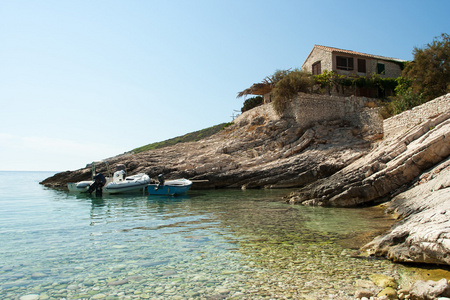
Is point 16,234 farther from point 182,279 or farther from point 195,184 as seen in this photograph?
point 195,184

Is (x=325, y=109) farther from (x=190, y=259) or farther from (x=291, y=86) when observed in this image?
(x=190, y=259)

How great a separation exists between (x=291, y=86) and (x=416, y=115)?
480 inches

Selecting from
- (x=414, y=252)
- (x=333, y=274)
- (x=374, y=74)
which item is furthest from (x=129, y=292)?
(x=374, y=74)

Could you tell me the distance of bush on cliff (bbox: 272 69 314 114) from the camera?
90.5 ft

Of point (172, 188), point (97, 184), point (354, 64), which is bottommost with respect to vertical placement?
point (172, 188)

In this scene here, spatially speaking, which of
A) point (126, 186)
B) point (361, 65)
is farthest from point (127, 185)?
point (361, 65)

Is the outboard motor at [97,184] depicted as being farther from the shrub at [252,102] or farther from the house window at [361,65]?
the house window at [361,65]

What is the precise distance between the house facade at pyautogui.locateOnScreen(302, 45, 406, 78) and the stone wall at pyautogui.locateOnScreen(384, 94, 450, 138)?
1176 cm

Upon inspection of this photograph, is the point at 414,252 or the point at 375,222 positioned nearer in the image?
the point at 414,252

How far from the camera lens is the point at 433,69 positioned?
66.9 ft

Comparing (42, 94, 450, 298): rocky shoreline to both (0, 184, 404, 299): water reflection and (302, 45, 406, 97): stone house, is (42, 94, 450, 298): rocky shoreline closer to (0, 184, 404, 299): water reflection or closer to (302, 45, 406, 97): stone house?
(0, 184, 404, 299): water reflection

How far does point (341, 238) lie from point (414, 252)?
8.27 feet

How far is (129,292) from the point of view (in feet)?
16.0

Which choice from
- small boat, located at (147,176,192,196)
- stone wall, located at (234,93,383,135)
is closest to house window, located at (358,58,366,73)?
stone wall, located at (234,93,383,135)
